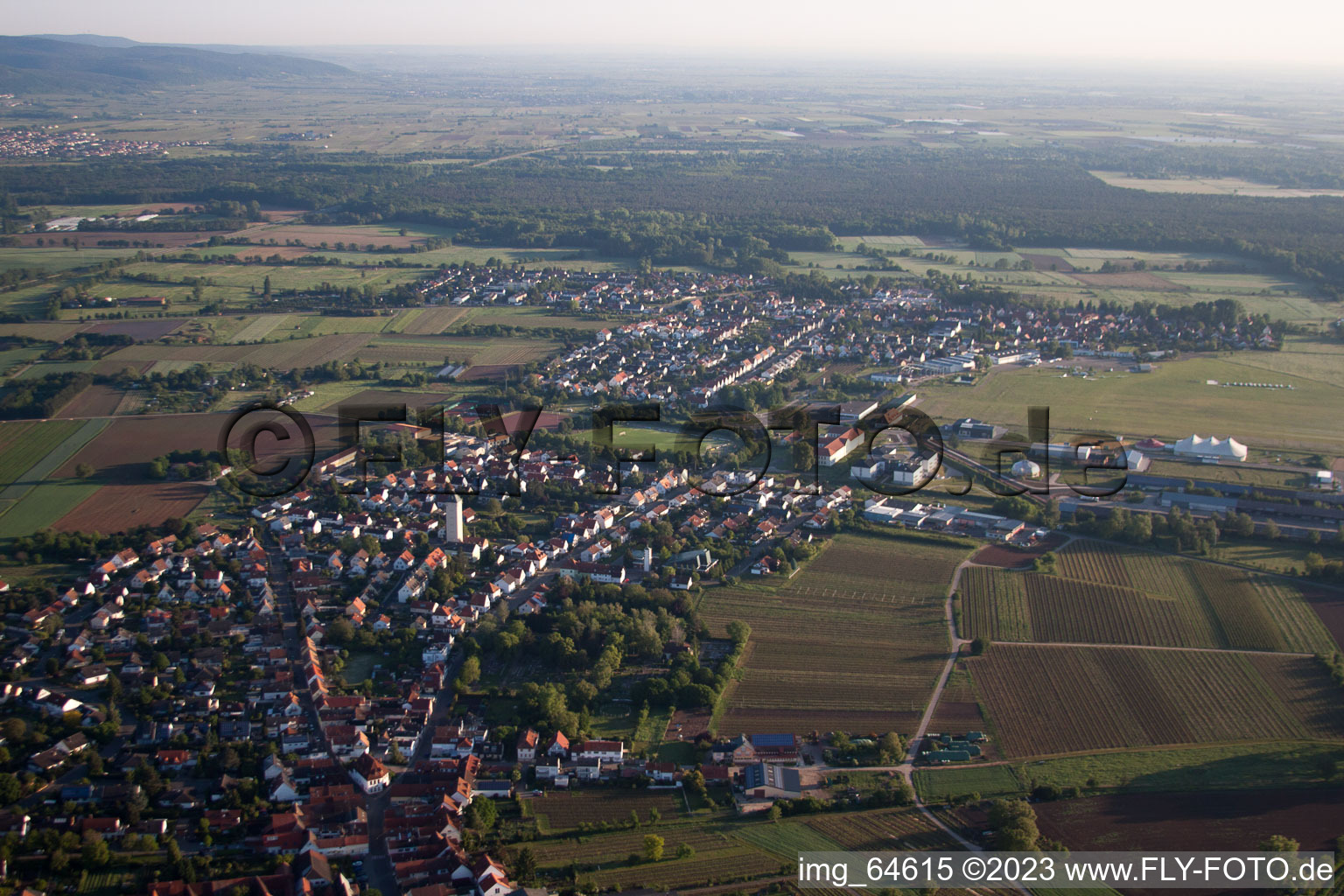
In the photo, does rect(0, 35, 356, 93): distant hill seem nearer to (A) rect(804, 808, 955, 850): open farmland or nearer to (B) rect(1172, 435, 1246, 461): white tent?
(B) rect(1172, 435, 1246, 461): white tent

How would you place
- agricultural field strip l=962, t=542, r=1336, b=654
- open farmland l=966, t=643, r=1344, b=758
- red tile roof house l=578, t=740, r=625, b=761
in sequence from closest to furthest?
red tile roof house l=578, t=740, r=625, b=761 → open farmland l=966, t=643, r=1344, b=758 → agricultural field strip l=962, t=542, r=1336, b=654

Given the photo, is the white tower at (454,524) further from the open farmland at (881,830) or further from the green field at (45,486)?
the open farmland at (881,830)

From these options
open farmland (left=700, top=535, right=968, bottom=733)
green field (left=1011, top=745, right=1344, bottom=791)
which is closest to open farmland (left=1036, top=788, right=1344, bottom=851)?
green field (left=1011, top=745, right=1344, bottom=791)

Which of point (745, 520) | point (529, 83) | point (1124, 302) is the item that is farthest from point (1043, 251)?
point (529, 83)

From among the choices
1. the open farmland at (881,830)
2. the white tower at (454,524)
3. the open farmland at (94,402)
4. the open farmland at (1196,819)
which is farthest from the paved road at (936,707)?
the open farmland at (94,402)

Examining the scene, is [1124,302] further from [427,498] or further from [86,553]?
[86,553]
